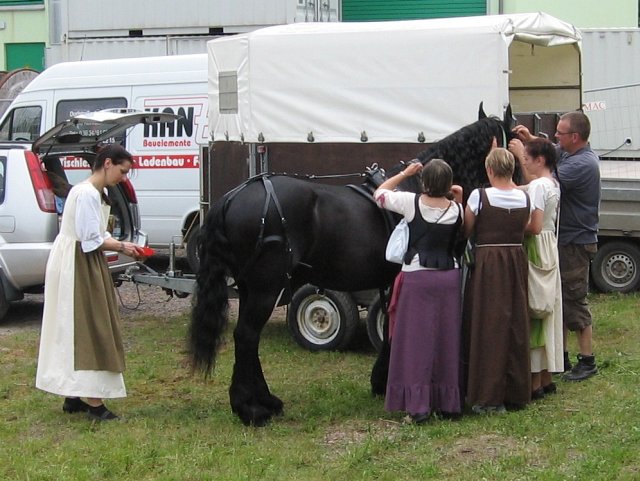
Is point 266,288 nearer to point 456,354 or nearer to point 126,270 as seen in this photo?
point 456,354

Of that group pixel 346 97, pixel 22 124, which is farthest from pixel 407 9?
pixel 346 97

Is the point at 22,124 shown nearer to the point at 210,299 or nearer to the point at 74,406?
the point at 74,406

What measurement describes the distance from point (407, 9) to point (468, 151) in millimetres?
16641

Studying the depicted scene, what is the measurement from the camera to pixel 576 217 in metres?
7.30

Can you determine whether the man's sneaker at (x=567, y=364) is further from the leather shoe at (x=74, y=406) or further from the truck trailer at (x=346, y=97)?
the leather shoe at (x=74, y=406)

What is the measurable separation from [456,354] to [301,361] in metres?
2.42

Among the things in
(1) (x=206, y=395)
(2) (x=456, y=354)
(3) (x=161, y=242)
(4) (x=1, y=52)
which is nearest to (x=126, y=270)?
(3) (x=161, y=242)

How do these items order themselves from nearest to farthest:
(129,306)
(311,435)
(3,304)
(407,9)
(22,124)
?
(311,435) < (3,304) < (129,306) < (22,124) < (407,9)

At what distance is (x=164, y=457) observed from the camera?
5688 mm

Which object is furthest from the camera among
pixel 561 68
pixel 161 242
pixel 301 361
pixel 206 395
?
pixel 161 242

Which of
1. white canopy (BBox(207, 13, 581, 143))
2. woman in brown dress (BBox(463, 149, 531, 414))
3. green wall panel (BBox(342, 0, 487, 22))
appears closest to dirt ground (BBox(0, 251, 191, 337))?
white canopy (BBox(207, 13, 581, 143))

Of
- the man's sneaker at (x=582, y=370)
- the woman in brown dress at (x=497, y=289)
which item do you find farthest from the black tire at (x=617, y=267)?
the woman in brown dress at (x=497, y=289)

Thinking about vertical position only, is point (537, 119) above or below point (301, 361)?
above

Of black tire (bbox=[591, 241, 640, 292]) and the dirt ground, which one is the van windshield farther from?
black tire (bbox=[591, 241, 640, 292])
